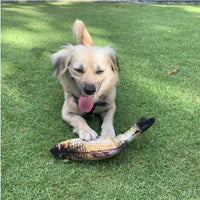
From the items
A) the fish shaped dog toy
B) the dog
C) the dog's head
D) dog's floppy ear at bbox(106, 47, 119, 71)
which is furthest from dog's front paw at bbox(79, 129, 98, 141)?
dog's floppy ear at bbox(106, 47, 119, 71)

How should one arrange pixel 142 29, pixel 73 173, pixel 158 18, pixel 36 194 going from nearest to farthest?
1. pixel 36 194
2. pixel 73 173
3. pixel 142 29
4. pixel 158 18

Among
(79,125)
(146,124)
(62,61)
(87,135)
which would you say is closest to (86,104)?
(79,125)

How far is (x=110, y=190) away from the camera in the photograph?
5.40ft

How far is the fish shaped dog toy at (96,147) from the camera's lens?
1.76m

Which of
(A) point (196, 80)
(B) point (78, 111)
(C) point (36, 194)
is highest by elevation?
(A) point (196, 80)

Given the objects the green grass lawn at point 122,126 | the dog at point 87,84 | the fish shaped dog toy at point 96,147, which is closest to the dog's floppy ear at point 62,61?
the dog at point 87,84

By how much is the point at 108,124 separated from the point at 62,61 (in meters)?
0.94

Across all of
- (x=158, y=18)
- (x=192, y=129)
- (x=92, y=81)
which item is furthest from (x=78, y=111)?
(x=158, y=18)

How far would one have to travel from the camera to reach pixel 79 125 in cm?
227

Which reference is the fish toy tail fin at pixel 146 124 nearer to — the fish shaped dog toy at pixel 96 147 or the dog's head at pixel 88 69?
the fish shaped dog toy at pixel 96 147

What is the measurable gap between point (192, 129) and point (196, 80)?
4.20ft

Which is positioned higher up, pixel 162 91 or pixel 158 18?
pixel 158 18

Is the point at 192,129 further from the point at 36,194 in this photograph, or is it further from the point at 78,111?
the point at 36,194

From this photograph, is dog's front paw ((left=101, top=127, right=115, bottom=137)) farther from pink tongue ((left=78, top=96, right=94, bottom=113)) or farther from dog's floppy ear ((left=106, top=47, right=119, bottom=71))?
dog's floppy ear ((left=106, top=47, right=119, bottom=71))
